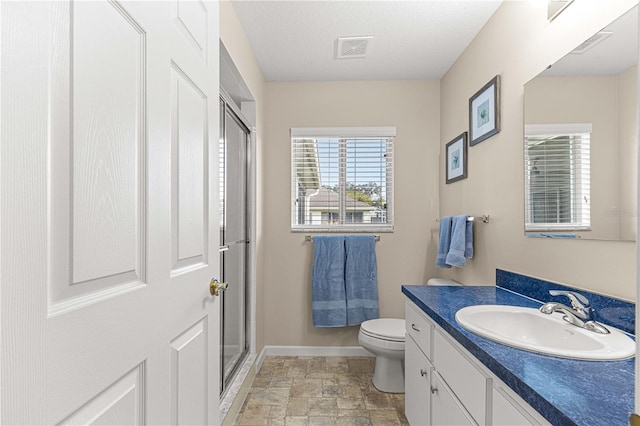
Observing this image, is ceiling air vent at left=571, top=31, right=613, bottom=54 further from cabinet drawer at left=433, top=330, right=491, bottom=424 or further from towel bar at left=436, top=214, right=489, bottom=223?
cabinet drawer at left=433, top=330, right=491, bottom=424

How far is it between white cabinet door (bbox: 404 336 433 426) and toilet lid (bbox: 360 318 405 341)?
13.9 inches

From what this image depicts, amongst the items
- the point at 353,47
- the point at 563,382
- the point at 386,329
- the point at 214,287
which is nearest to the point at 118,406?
the point at 214,287

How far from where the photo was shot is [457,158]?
2434mm

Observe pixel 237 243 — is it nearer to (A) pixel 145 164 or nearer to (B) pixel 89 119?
(A) pixel 145 164

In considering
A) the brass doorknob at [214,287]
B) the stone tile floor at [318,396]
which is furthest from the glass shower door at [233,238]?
the brass doorknob at [214,287]

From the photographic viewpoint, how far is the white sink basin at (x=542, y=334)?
0.88m

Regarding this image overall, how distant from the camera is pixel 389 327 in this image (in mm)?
2328

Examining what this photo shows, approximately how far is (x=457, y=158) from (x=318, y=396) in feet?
6.24

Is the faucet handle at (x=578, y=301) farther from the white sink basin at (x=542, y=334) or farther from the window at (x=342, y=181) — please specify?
the window at (x=342, y=181)

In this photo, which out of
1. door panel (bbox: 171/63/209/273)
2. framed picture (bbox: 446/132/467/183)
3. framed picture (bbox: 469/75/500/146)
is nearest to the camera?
door panel (bbox: 171/63/209/273)

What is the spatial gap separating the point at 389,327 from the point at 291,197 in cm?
128

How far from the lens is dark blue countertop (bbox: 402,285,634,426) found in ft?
2.08

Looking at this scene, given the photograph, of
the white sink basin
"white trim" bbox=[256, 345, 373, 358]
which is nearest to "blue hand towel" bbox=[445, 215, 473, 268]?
the white sink basin

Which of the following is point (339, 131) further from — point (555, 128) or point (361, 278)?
point (555, 128)
